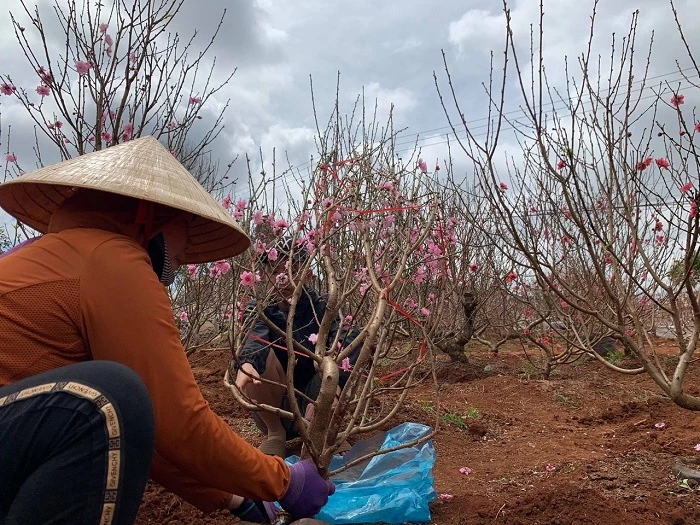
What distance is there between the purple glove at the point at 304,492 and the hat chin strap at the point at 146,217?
2.50ft

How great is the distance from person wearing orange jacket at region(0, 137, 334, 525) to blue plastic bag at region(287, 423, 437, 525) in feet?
2.64

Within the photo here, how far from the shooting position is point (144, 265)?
128cm

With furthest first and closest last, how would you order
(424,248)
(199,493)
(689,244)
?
(424,248) < (689,244) < (199,493)

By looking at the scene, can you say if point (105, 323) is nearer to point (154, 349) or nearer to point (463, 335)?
point (154, 349)

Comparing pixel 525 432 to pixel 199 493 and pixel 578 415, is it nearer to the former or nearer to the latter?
pixel 578 415

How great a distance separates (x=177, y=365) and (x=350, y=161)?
5.61ft

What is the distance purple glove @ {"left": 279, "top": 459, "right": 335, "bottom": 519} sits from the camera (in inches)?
62.4

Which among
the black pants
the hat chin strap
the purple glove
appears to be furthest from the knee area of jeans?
the purple glove

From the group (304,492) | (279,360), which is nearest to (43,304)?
(304,492)

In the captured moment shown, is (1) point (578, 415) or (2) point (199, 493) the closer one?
(2) point (199, 493)

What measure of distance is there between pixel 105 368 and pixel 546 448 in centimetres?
329

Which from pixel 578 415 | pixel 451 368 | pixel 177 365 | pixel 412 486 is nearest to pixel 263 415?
pixel 412 486

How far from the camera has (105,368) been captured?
3.84 ft

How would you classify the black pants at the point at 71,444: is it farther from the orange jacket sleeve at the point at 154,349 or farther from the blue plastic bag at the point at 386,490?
the blue plastic bag at the point at 386,490
